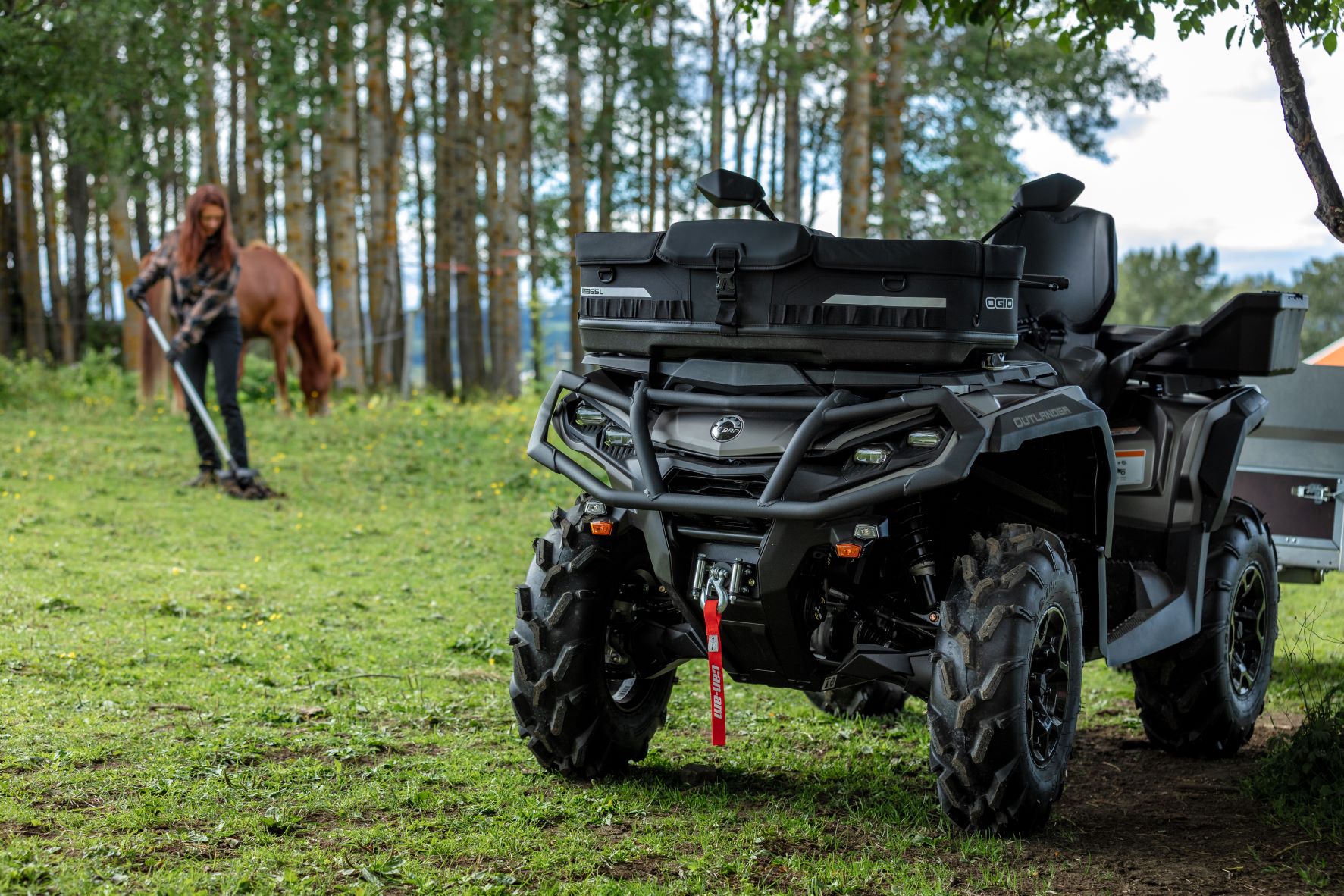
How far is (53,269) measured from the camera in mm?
32531

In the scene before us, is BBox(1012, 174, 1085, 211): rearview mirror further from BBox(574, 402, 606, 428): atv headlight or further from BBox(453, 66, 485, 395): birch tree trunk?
BBox(453, 66, 485, 395): birch tree trunk

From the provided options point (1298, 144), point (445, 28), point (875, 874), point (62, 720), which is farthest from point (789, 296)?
point (445, 28)

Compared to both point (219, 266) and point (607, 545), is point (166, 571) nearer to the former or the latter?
point (219, 266)

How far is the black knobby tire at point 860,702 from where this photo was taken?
6180mm

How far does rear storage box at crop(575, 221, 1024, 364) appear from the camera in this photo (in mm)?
4109

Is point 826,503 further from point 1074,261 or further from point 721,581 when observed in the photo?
point 1074,261

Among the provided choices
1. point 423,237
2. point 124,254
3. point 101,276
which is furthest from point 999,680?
point 101,276

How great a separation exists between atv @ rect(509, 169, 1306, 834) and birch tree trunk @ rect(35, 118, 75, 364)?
27.6m

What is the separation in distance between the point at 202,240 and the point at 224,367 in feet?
3.35

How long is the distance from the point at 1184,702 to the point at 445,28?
61.3ft

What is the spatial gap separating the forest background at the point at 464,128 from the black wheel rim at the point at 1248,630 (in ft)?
9.03

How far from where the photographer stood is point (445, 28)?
861 inches

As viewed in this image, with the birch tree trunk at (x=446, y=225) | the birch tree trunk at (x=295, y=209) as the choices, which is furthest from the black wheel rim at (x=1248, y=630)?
the birch tree trunk at (x=446, y=225)

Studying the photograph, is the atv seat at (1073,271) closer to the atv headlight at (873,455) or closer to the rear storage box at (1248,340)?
the rear storage box at (1248,340)
